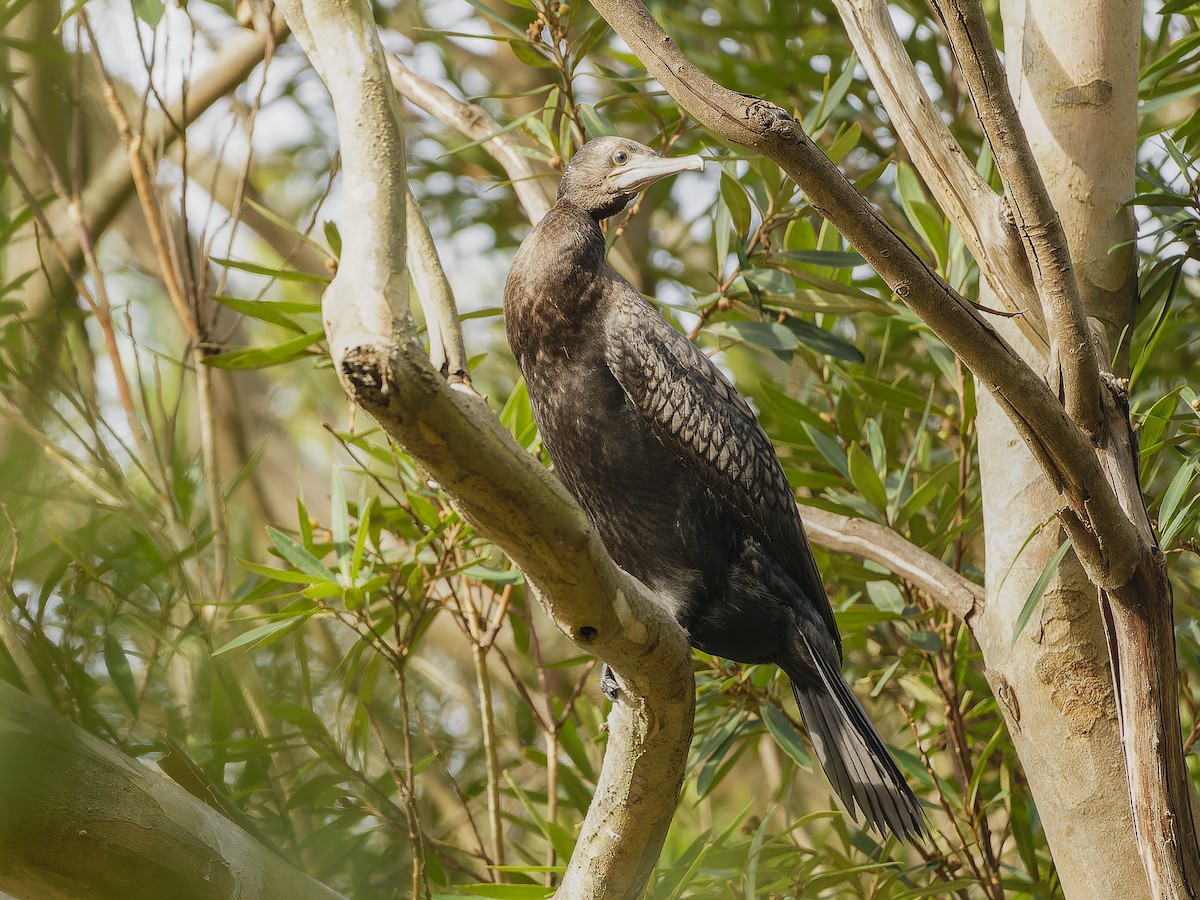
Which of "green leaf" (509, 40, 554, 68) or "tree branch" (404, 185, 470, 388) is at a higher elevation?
"green leaf" (509, 40, 554, 68)

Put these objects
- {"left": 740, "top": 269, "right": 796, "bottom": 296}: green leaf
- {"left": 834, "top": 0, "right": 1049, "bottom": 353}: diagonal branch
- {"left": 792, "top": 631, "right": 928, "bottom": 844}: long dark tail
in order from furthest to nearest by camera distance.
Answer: {"left": 740, "top": 269, "right": 796, "bottom": 296}: green leaf
{"left": 792, "top": 631, "right": 928, "bottom": 844}: long dark tail
{"left": 834, "top": 0, "right": 1049, "bottom": 353}: diagonal branch

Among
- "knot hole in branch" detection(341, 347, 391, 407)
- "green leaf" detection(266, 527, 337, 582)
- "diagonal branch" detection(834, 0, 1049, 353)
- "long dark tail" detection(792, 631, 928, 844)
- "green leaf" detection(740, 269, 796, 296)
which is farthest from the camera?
"green leaf" detection(740, 269, 796, 296)

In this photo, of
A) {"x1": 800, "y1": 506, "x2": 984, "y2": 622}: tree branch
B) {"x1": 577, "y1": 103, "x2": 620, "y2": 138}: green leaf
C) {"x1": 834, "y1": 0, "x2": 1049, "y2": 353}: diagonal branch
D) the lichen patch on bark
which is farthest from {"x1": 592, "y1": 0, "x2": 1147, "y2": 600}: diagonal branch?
{"x1": 577, "y1": 103, "x2": 620, "y2": 138}: green leaf

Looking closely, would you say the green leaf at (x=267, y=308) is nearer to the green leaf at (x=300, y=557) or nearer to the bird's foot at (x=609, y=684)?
the green leaf at (x=300, y=557)

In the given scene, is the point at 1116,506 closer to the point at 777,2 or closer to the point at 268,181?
the point at 777,2

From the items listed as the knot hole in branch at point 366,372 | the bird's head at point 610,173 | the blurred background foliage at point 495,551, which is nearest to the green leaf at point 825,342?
the blurred background foliage at point 495,551

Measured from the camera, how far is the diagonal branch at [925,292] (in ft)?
4.64

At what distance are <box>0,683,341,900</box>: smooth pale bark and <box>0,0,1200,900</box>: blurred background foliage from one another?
4 centimetres

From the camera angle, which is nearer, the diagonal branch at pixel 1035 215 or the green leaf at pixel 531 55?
the diagonal branch at pixel 1035 215

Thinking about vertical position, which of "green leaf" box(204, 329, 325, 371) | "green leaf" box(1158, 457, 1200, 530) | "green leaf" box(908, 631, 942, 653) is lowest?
"green leaf" box(908, 631, 942, 653)

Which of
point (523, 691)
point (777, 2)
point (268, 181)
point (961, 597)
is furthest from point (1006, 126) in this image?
point (268, 181)

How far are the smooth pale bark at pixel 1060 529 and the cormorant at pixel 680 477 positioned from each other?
27cm

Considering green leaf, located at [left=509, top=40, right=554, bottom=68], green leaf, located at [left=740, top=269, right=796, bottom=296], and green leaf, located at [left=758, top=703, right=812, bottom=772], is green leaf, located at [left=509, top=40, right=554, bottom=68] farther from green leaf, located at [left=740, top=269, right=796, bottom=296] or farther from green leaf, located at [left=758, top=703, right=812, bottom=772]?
green leaf, located at [left=758, top=703, right=812, bottom=772]

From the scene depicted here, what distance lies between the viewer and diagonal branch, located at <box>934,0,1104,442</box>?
1.51m
